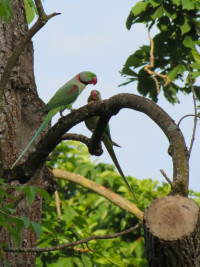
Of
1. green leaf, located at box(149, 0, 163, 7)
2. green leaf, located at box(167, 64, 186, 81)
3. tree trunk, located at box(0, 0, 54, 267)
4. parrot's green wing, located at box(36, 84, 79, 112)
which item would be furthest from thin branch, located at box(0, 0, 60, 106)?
green leaf, located at box(167, 64, 186, 81)

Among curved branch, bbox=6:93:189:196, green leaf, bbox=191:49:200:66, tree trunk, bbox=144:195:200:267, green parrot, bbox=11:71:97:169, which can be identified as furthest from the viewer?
green leaf, bbox=191:49:200:66

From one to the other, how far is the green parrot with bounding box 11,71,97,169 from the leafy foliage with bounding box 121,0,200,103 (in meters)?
0.88

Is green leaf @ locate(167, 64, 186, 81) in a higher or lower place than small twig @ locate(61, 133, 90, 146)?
higher

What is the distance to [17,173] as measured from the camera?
3889mm

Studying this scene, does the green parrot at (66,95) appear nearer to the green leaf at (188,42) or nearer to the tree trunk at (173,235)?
the green leaf at (188,42)

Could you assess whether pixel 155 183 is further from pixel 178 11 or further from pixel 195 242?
pixel 195 242

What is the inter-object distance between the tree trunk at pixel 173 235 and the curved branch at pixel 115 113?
0.12 meters

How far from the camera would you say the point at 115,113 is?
10.9 ft

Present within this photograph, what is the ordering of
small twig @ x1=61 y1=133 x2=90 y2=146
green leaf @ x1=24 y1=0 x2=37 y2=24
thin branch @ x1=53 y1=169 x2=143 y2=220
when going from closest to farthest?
1. small twig @ x1=61 y1=133 x2=90 y2=146
2. green leaf @ x1=24 y1=0 x2=37 y2=24
3. thin branch @ x1=53 y1=169 x2=143 y2=220

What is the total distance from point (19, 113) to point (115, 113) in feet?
5.01

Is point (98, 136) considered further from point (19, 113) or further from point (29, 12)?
point (29, 12)

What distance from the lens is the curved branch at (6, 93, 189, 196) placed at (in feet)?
8.23

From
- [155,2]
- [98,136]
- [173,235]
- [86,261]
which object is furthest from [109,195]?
[173,235]

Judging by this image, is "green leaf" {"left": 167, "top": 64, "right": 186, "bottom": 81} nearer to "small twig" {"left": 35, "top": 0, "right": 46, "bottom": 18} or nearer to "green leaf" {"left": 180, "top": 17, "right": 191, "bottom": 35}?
"green leaf" {"left": 180, "top": 17, "right": 191, "bottom": 35}
